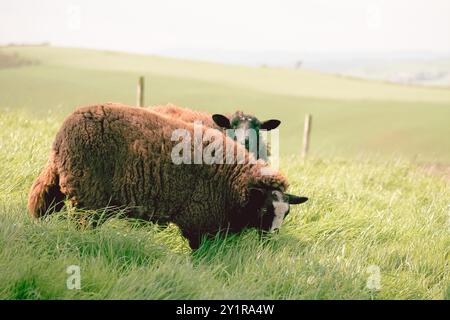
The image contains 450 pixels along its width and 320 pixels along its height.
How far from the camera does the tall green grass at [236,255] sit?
5.06m

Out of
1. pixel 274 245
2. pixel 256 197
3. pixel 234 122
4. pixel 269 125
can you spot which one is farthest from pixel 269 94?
pixel 256 197

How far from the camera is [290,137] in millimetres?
20469

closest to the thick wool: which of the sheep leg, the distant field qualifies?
the sheep leg

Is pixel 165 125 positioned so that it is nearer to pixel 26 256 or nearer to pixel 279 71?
pixel 26 256

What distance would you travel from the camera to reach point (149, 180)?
6148 mm

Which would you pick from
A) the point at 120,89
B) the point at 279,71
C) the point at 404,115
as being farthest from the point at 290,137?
the point at 279,71

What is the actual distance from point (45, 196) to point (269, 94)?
20602 millimetres

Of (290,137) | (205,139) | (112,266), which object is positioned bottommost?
(290,137)

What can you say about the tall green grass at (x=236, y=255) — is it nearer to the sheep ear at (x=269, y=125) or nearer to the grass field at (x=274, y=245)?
the grass field at (x=274, y=245)

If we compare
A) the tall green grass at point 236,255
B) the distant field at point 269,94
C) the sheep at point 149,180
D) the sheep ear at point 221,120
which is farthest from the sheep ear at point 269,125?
the distant field at point 269,94

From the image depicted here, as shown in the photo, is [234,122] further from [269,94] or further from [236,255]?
[269,94]

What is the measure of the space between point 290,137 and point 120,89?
7.27m

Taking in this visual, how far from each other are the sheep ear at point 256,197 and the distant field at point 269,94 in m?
11.3
